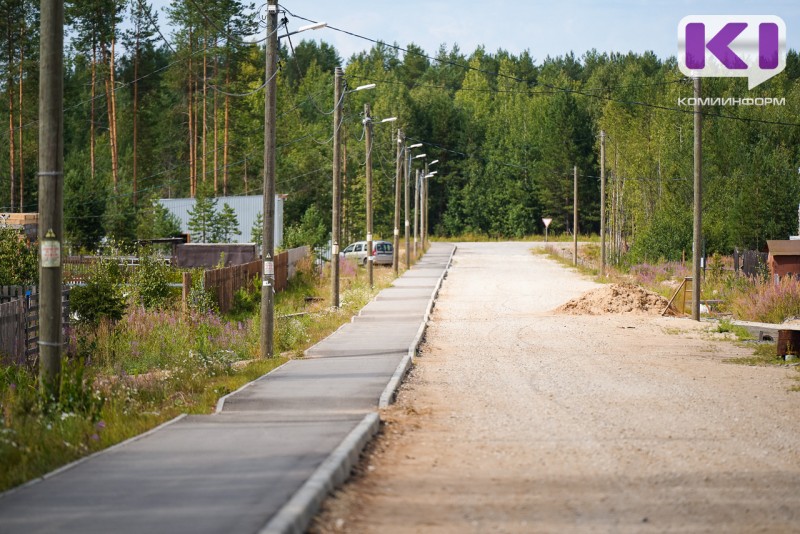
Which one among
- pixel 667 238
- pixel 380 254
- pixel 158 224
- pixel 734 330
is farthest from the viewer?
pixel 380 254

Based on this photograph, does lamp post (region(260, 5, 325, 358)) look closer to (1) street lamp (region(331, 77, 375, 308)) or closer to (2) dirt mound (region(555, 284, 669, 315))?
(1) street lamp (region(331, 77, 375, 308))

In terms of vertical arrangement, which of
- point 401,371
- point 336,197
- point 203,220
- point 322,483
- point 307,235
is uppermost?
point 336,197

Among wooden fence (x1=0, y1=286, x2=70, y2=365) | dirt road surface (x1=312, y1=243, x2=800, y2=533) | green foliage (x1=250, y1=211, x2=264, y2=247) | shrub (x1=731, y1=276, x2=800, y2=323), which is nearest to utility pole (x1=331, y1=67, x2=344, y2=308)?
dirt road surface (x1=312, y1=243, x2=800, y2=533)

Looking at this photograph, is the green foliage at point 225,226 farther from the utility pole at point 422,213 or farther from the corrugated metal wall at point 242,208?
the utility pole at point 422,213

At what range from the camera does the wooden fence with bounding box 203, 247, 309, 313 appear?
97.9 feet

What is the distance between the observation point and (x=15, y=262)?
1062 inches

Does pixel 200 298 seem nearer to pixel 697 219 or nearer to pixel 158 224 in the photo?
pixel 697 219

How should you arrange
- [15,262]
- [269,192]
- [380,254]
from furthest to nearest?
1. [380,254]
2. [15,262]
3. [269,192]

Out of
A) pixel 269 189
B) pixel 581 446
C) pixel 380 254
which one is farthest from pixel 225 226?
pixel 581 446

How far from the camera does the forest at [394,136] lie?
5697 cm

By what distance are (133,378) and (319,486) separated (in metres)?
8.99

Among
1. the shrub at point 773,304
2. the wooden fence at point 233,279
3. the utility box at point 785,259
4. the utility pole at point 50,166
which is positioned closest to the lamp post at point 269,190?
the utility pole at point 50,166

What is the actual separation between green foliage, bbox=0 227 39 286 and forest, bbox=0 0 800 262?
755 centimetres

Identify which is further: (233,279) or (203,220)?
(203,220)
